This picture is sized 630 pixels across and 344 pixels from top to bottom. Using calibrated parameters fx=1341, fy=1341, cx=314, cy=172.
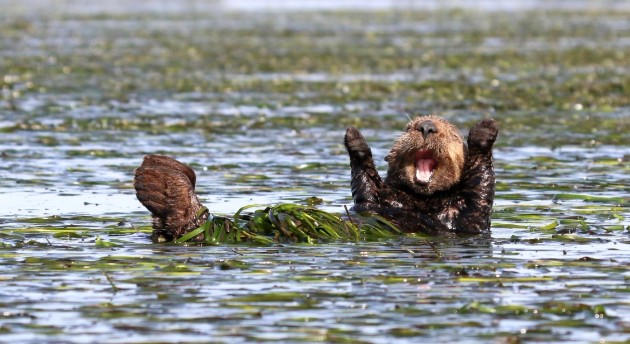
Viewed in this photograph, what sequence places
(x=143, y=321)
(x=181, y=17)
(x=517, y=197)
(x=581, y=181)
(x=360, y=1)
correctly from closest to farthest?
(x=143, y=321), (x=517, y=197), (x=581, y=181), (x=181, y=17), (x=360, y=1)

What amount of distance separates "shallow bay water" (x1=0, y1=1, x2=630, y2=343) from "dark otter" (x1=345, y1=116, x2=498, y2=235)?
26 centimetres

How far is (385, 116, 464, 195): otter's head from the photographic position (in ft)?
25.3

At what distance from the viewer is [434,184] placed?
799 centimetres

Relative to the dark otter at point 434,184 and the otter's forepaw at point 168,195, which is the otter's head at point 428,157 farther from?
the otter's forepaw at point 168,195

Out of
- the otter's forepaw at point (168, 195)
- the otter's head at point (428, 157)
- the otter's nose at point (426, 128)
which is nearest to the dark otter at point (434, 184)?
the otter's head at point (428, 157)

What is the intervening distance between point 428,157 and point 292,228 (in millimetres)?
933

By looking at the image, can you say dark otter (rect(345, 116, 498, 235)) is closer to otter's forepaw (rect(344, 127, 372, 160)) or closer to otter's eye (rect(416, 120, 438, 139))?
otter's forepaw (rect(344, 127, 372, 160))

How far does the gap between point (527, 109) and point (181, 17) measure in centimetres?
2509

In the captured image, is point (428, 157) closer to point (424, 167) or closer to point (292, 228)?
point (424, 167)

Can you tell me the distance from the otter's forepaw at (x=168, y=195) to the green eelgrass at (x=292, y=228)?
7 cm

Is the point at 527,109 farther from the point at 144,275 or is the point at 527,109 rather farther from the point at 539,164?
the point at 144,275

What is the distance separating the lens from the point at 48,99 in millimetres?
17281

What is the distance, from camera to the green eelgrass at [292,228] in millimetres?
7562

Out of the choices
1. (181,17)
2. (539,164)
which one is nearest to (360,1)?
(181,17)
